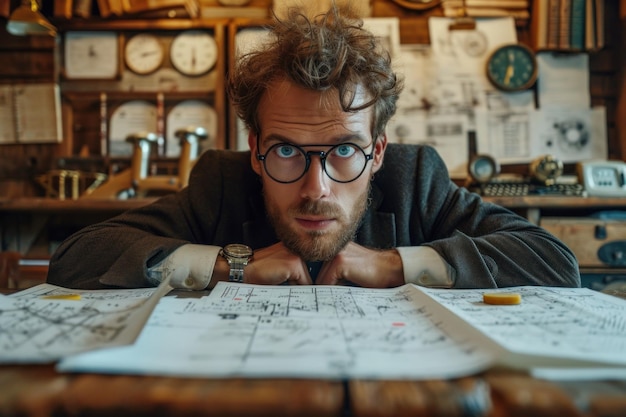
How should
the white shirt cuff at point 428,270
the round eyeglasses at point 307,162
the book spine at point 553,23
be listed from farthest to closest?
the book spine at point 553,23 → the round eyeglasses at point 307,162 → the white shirt cuff at point 428,270

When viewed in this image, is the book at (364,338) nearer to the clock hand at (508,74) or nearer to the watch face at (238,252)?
the watch face at (238,252)

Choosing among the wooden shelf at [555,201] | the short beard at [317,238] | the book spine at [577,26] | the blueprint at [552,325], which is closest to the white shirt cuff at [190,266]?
the short beard at [317,238]

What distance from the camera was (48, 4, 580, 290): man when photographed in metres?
0.96

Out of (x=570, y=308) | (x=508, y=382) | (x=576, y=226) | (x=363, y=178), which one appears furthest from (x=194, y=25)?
(x=508, y=382)

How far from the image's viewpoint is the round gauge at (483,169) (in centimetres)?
215

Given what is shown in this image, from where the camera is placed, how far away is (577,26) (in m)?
2.48

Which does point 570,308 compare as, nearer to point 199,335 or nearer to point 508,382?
point 508,382

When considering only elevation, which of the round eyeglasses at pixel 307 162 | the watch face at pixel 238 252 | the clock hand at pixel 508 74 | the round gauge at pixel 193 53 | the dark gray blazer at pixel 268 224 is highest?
the round gauge at pixel 193 53

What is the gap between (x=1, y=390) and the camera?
366 mm

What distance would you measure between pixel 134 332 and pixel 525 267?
781mm

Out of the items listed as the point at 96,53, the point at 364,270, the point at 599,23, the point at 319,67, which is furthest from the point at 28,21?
the point at 599,23

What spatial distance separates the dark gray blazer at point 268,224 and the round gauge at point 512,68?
4.32 ft

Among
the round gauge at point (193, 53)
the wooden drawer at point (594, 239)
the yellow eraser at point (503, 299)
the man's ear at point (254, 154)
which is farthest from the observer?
the round gauge at point (193, 53)

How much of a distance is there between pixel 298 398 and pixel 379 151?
1.02 m
